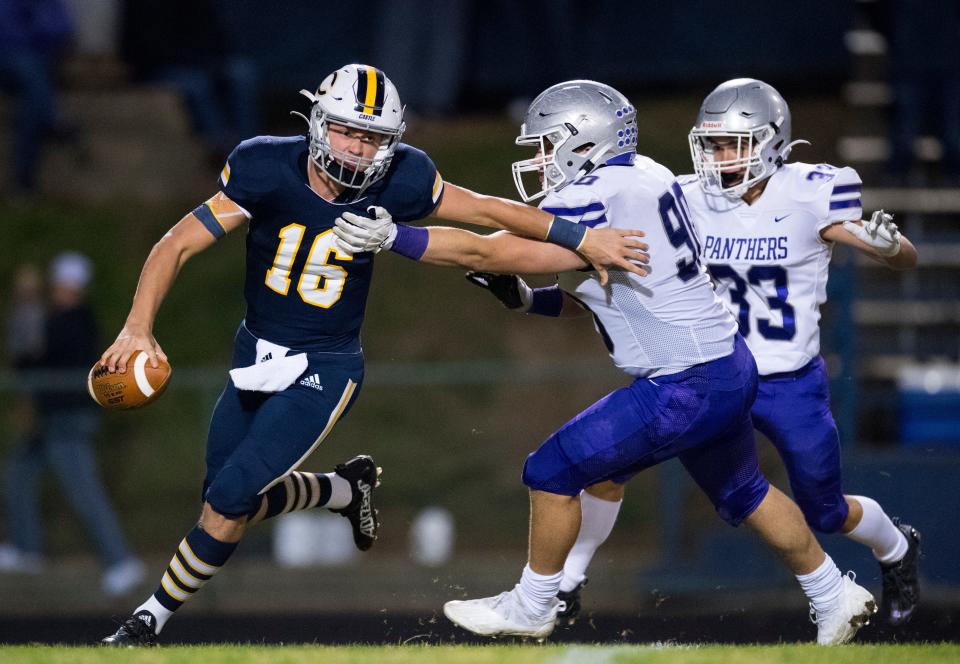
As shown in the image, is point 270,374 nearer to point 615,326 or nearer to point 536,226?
point 536,226

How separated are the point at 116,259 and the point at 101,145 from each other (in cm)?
94

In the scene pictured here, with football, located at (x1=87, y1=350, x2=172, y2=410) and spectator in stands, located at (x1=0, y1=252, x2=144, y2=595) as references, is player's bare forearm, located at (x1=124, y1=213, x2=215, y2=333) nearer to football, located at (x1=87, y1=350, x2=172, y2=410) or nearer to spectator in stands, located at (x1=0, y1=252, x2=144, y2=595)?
football, located at (x1=87, y1=350, x2=172, y2=410)

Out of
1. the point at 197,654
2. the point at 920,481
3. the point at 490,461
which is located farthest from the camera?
the point at 490,461

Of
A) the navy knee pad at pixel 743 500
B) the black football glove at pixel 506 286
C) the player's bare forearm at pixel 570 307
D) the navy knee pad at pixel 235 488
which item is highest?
the black football glove at pixel 506 286

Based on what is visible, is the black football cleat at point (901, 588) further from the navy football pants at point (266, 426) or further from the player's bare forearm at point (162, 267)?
the player's bare forearm at point (162, 267)

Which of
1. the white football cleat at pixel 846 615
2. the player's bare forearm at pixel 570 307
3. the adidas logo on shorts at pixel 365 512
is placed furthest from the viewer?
the adidas logo on shorts at pixel 365 512

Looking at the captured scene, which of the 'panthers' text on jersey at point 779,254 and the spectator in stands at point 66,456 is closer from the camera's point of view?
the 'panthers' text on jersey at point 779,254

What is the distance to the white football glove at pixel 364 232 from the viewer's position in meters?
4.49

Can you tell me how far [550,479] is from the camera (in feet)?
15.5

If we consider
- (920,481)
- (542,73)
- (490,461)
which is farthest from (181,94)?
(920,481)

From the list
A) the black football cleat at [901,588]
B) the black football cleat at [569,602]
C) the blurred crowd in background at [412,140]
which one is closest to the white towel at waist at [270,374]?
the black football cleat at [569,602]

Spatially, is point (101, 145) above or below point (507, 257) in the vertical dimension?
below

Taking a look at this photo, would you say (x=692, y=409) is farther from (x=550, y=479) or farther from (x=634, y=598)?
(x=634, y=598)

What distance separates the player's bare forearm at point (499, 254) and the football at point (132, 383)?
3.00 feet
